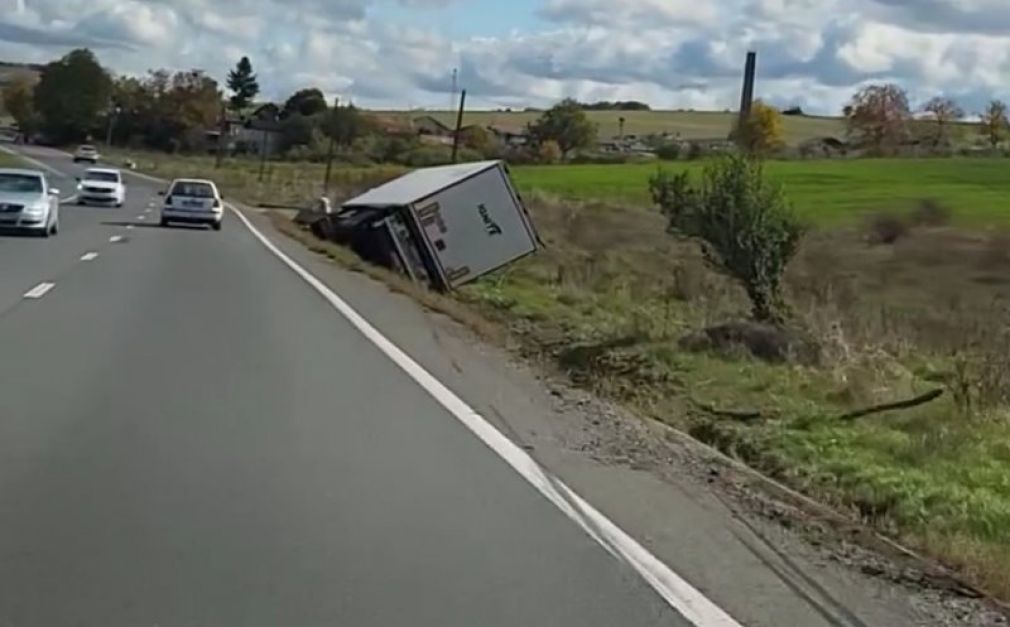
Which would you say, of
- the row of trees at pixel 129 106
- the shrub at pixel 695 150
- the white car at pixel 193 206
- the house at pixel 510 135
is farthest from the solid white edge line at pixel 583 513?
the row of trees at pixel 129 106

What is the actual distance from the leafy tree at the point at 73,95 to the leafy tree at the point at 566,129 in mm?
56351

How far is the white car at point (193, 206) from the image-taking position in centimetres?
5106

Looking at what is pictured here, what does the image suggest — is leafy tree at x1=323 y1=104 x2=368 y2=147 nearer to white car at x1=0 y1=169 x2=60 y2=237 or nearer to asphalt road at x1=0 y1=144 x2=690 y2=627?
white car at x1=0 y1=169 x2=60 y2=237

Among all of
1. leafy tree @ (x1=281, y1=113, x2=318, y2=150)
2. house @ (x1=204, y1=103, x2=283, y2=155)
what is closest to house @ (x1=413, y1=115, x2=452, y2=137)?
leafy tree @ (x1=281, y1=113, x2=318, y2=150)

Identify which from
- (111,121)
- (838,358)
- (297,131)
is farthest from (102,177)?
(111,121)

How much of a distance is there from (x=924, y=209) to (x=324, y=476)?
56.8 m

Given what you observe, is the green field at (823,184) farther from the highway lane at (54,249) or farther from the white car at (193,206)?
A: the white car at (193,206)

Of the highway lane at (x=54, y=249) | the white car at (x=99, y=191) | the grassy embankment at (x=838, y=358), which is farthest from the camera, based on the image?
the white car at (x=99, y=191)

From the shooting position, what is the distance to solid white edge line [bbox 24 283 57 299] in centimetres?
2216

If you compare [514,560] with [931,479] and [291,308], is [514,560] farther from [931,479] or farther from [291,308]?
[291,308]

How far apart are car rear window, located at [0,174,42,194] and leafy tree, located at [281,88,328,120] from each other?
137483 millimetres

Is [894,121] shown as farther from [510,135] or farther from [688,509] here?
[688,509]

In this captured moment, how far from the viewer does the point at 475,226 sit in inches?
1409

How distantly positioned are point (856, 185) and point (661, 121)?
81708 millimetres
